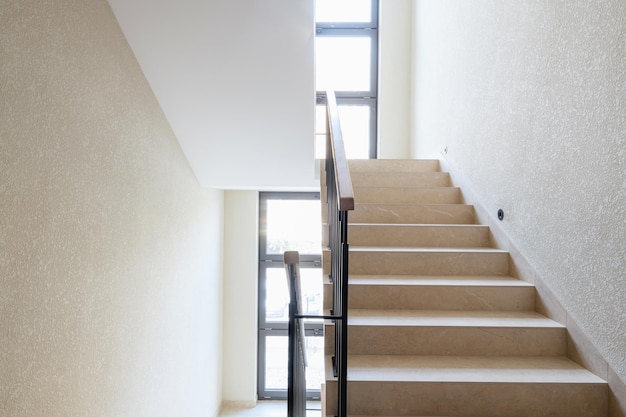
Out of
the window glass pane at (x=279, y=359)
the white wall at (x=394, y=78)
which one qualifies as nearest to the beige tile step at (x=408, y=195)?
the white wall at (x=394, y=78)

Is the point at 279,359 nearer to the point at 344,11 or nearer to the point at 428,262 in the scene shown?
the point at 428,262

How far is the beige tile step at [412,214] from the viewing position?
12.1ft

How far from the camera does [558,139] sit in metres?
2.54

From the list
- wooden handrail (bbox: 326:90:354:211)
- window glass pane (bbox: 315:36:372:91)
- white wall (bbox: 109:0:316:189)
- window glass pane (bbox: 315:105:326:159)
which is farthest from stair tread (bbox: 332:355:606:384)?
window glass pane (bbox: 315:36:372:91)

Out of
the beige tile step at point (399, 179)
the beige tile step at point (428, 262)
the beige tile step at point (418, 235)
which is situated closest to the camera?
the beige tile step at point (428, 262)

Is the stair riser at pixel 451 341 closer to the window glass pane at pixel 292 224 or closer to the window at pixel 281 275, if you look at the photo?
the window at pixel 281 275

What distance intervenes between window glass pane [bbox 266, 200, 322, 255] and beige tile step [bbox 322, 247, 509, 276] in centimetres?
323

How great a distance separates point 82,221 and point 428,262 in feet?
6.83

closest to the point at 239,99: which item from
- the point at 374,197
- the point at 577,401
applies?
the point at 374,197

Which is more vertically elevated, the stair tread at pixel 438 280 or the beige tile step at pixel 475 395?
the stair tread at pixel 438 280

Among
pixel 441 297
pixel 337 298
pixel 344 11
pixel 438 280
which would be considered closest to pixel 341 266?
pixel 337 298

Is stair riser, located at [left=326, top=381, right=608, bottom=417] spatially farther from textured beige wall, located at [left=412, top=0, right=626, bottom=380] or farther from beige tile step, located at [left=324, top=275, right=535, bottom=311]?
beige tile step, located at [left=324, top=275, right=535, bottom=311]

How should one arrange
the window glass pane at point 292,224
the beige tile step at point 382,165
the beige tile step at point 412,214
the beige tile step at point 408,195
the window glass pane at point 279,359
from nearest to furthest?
the beige tile step at point 412,214 < the beige tile step at point 408,195 < the beige tile step at point 382,165 < the window glass pane at point 279,359 < the window glass pane at point 292,224

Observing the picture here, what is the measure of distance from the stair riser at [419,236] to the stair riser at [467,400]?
1.37 metres
